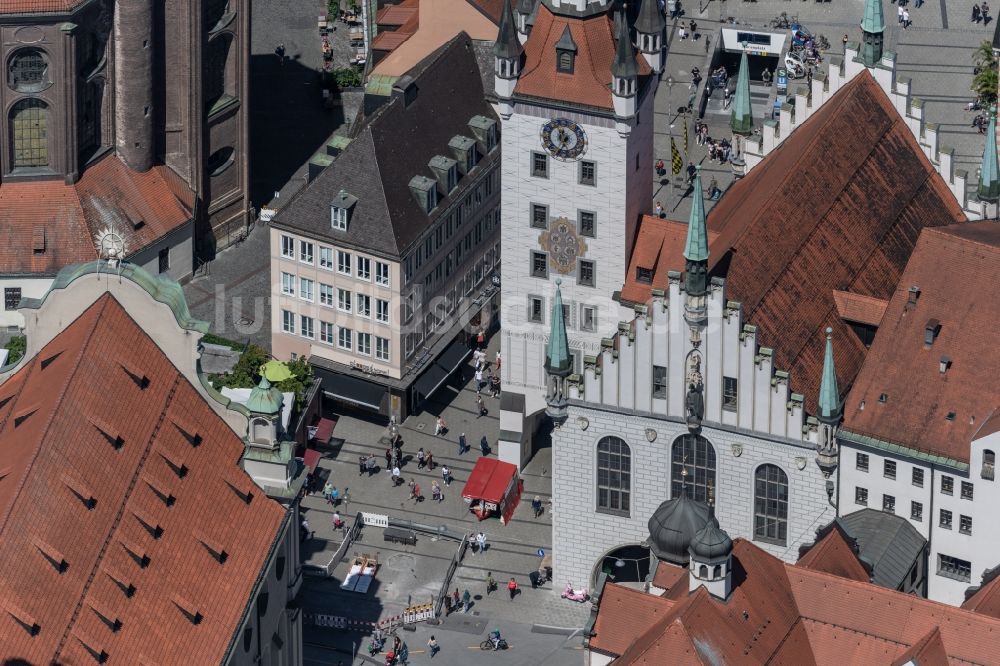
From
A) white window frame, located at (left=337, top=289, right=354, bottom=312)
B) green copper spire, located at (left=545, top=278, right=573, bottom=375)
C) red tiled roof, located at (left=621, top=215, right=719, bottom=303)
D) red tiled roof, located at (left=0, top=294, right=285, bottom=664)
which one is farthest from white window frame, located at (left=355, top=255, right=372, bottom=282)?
Answer: red tiled roof, located at (left=0, top=294, right=285, bottom=664)

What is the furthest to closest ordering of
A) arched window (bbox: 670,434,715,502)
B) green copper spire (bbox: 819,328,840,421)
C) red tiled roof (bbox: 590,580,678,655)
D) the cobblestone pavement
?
the cobblestone pavement → arched window (bbox: 670,434,715,502) → green copper spire (bbox: 819,328,840,421) → red tiled roof (bbox: 590,580,678,655)

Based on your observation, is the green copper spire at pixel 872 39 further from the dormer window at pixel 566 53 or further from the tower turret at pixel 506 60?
the tower turret at pixel 506 60

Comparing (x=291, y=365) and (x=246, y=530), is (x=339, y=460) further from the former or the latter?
(x=246, y=530)

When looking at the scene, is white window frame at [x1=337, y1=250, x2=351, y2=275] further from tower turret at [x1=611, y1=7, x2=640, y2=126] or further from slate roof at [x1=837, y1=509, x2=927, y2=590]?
slate roof at [x1=837, y1=509, x2=927, y2=590]

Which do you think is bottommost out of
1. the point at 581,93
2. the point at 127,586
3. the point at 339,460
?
the point at 339,460

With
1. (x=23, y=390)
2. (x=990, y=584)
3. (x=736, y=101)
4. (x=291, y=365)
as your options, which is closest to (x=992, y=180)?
(x=736, y=101)

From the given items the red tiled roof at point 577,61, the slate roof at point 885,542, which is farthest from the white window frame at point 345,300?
the slate roof at point 885,542
